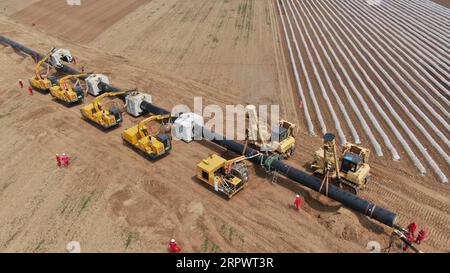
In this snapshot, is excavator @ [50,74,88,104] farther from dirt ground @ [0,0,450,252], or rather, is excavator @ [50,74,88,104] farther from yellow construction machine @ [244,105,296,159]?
yellow construction machine @ [244,105,296,159]

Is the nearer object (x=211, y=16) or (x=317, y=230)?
(x=317, y=230)

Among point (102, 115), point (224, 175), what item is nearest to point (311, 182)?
point (224, 175)

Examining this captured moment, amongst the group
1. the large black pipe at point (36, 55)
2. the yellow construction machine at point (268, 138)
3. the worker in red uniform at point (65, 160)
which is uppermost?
the yellow construction machine at point (268, 138)

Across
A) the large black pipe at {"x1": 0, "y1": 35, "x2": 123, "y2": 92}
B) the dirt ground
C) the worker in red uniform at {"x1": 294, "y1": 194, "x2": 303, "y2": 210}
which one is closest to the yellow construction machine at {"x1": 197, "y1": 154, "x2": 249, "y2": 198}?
the dirt ground

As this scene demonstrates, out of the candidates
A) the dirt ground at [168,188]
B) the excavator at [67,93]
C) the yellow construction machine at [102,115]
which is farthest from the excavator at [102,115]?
the excavator at [67,93]

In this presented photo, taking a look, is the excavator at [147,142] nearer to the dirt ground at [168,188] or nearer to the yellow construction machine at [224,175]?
the dirt ground at [168,188]

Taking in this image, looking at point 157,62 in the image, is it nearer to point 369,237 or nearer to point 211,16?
point 211,16

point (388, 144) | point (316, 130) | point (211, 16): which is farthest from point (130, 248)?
point (211, 16)
